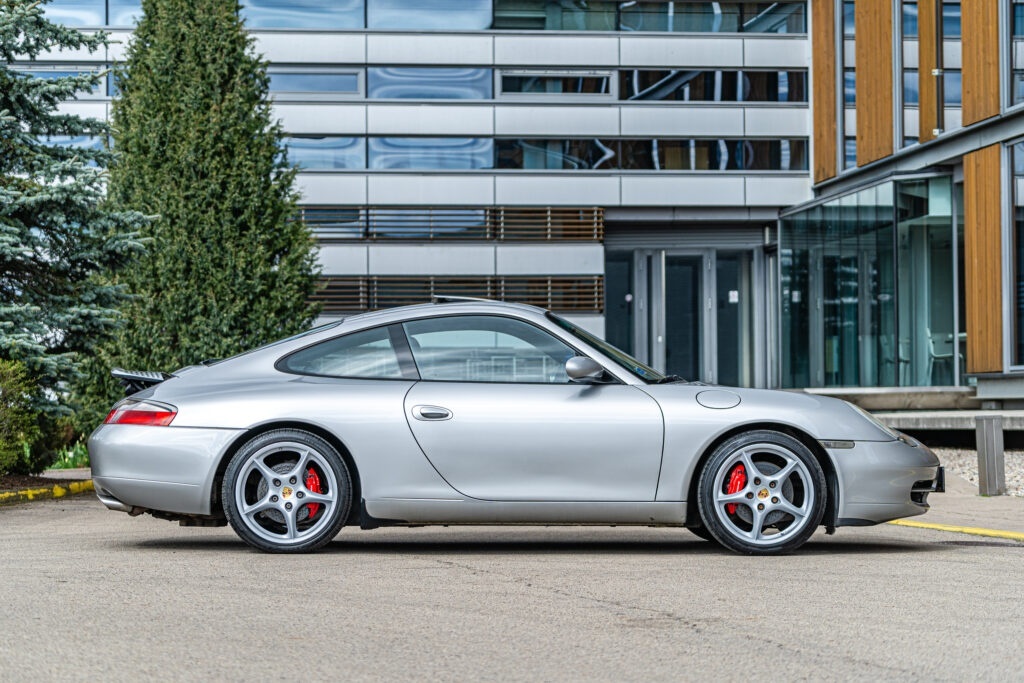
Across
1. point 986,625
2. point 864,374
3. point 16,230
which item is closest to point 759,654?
point 986,625

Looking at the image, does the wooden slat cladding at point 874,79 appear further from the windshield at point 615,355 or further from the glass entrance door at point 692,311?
the windshield at point 615,355

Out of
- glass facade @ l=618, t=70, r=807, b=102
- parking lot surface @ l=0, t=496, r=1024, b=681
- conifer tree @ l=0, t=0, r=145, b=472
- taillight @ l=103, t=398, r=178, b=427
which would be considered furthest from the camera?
glass facade @ l=618, t=70, r=807, b=102

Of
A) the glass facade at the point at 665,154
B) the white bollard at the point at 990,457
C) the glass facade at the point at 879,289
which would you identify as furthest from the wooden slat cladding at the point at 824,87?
the white bollard at the point at 990,457

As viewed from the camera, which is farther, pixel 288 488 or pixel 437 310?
pixel 437 310

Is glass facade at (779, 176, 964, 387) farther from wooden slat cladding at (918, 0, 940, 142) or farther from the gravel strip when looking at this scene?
the gravel strip

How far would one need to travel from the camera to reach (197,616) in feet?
18.0

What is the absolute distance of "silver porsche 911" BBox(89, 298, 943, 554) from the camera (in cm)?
730

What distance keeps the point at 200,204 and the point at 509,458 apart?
11.9m

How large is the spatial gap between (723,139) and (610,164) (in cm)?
269

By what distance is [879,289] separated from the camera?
81.2ft

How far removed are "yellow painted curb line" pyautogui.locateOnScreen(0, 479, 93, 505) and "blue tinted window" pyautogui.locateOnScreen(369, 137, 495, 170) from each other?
21182 millimetres

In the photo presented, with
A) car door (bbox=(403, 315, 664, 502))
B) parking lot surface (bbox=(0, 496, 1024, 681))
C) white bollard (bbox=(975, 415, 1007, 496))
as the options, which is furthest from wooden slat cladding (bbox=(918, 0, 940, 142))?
car door (bbox=(403, 315, 664, 502))

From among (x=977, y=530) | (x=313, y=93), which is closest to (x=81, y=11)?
(x=313, y=93)

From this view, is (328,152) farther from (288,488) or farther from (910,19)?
(288,488)
